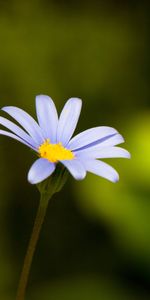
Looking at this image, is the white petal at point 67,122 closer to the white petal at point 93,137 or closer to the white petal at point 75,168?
the white petal at point 93,137

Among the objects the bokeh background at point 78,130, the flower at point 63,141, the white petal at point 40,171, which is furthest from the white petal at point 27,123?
the bokeh background at point 78,130

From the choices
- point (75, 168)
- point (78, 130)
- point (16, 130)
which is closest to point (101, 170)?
point (75, 168)

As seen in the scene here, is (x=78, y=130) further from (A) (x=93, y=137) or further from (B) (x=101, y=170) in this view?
(B) (x=101, y=170)

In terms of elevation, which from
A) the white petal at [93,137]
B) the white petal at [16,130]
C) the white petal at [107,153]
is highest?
the white petal at [93,137]

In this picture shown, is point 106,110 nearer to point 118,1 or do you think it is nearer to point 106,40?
point 106,40

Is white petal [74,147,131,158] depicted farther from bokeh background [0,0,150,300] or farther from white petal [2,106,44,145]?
bokeh background [0,0,150,300]

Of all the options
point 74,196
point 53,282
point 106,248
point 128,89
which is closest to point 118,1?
point 128,89
